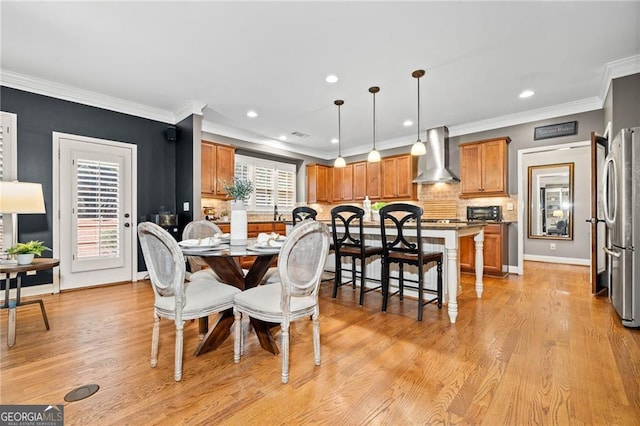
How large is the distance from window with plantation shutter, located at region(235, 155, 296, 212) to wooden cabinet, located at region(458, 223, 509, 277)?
4009 mm

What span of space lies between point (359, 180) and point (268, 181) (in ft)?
7.05

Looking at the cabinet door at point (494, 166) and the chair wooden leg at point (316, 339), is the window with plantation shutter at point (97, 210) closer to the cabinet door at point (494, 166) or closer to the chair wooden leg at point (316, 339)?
the chair wooden leg at point (316, 339)

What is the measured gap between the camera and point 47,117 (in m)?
3.74

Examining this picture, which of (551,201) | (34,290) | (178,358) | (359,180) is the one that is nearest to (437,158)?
(359,180)

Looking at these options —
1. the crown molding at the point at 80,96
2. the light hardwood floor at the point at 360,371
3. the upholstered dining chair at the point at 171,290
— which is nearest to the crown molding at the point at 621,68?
the light hardwood floor at the point at 360,371

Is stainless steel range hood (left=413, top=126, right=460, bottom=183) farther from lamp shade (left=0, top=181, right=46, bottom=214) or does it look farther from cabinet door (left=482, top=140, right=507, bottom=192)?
lamp shade (left=0, top=181, right=46, bottom=214)

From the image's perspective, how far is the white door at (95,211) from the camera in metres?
3.87

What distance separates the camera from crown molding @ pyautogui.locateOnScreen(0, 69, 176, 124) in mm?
3482

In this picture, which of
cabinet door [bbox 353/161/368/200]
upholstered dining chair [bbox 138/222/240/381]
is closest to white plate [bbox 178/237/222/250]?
upholstered dining chair [bbox 138/222/240/381]

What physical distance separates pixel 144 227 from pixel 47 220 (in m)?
2.99

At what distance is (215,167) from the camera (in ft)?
17.2

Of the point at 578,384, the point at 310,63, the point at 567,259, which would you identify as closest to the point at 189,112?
the point at 310,63

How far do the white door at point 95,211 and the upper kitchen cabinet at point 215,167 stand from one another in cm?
105

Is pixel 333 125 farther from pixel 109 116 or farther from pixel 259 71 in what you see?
pixel 109 116
